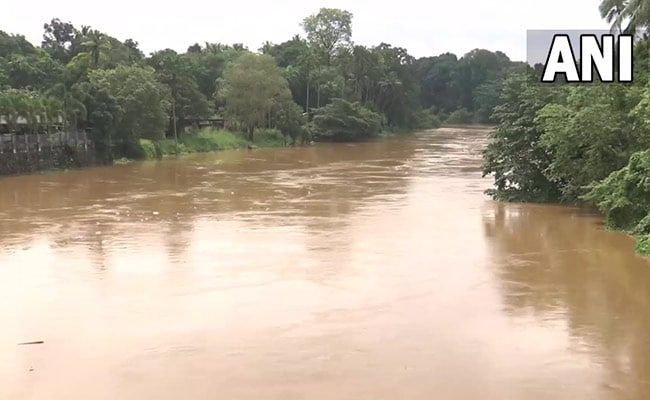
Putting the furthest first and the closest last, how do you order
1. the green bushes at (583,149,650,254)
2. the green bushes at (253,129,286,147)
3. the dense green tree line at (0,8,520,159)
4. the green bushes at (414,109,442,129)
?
the green bushes at (414,109,442,129), the green bushes at (253,129,286,147), the dense green tree line at (0,8,520,159), the green bushes at (583,149,650,254)

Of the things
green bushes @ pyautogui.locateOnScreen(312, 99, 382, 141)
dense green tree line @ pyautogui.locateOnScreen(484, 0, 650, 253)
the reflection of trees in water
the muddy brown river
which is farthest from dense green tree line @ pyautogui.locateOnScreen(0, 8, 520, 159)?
the reflection of trees in water

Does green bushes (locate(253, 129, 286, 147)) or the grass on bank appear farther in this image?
green bushes (locate(253, 129, 286, 147))

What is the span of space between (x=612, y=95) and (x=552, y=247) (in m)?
4.67

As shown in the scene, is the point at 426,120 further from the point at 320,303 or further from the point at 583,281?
the point at 320,303

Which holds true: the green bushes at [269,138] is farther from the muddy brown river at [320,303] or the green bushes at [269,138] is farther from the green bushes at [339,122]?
the muddy brown river at [320,303]

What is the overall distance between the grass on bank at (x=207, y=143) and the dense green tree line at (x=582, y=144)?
2307 centimetres

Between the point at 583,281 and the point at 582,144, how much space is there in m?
6.73

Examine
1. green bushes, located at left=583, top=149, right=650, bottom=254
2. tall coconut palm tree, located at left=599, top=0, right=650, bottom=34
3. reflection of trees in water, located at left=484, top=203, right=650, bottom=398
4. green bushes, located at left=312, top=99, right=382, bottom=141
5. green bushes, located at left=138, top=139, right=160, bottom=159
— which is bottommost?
reflection of trees in water, located at left=484, top=203, right=650, bottom=398

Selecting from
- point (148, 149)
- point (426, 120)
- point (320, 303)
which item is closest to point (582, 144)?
point (320, 303)

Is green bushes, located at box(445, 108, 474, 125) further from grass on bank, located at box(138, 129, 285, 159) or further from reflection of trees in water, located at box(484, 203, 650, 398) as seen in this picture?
reflection of trees in water, located at box(484, 203, 650, 398)

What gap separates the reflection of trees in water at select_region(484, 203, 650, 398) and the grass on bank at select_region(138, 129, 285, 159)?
86.0 feet

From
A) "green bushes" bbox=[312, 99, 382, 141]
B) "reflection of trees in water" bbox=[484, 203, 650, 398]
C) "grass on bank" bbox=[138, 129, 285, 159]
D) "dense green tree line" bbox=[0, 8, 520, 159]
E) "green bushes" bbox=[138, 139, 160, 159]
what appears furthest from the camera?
"green bushes" bbox=[312, 99, 382, 141]

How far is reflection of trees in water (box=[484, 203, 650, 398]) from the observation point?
28.9 ft

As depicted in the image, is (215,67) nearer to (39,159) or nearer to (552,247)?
(39,159)
